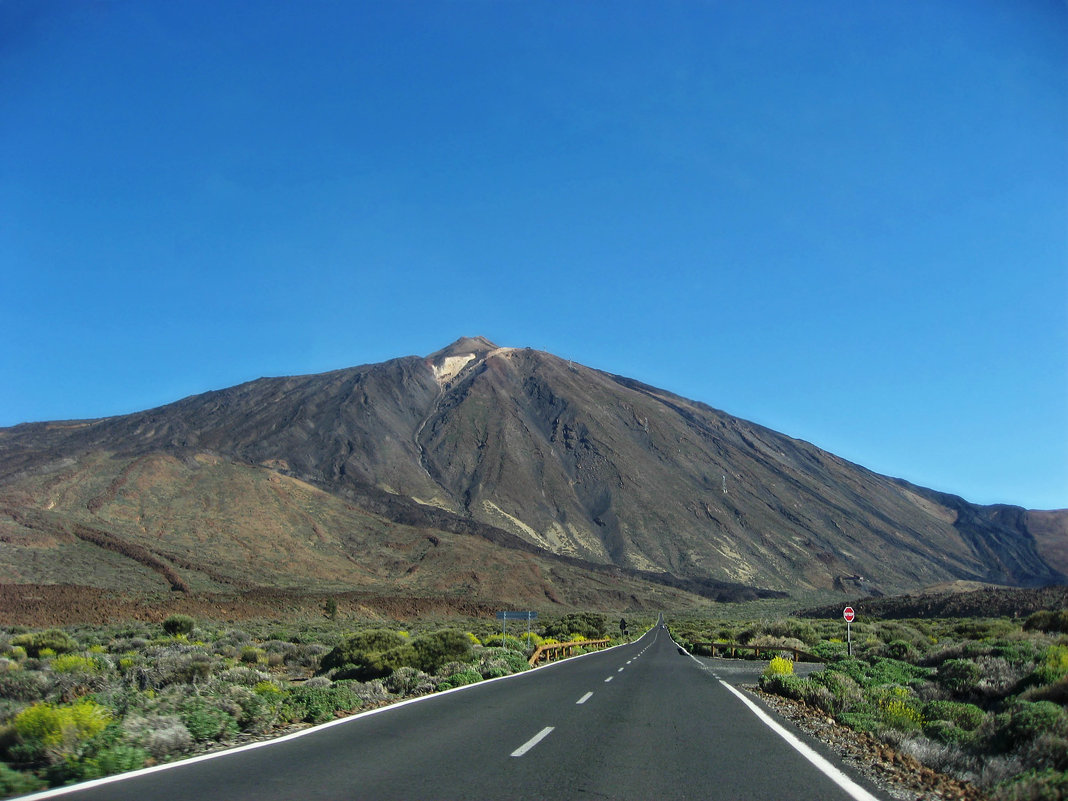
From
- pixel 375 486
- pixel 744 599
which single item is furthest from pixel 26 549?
pixel 744 599

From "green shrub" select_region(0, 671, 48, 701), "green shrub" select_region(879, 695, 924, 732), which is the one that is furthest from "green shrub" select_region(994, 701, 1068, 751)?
"green shrub" select_region(0, 671, 48, 701)

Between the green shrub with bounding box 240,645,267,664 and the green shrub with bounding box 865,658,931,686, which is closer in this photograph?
the green shrub with bounding box 865,658,931,686

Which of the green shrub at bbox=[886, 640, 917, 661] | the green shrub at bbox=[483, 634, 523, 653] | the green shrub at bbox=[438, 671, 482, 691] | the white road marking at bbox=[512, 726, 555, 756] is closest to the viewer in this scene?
the white road marking at bbox=[512, 726, 555, 756]

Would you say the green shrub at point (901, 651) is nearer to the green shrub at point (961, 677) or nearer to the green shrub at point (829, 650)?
the green shrub at point (829, 650)

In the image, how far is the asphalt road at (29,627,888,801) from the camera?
22.1ft

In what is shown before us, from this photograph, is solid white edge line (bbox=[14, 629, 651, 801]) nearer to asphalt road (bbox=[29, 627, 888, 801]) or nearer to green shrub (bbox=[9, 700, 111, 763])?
asphalt road (bbox=[29, 627, 888, 801])

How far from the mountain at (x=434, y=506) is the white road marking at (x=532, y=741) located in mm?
62567

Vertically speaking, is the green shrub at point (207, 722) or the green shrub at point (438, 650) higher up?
the green shrub at point (207, 722)

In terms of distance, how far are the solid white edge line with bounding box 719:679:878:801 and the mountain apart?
63895 mm

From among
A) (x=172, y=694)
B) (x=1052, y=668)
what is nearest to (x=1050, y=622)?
(x=1052, y=668)

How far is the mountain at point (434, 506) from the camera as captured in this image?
84.8m

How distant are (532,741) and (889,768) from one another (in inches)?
160

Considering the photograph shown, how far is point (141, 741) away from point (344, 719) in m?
3.54

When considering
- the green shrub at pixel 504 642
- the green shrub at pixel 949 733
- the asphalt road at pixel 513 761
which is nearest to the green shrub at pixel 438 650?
the asphalt road at pixel 513 761
